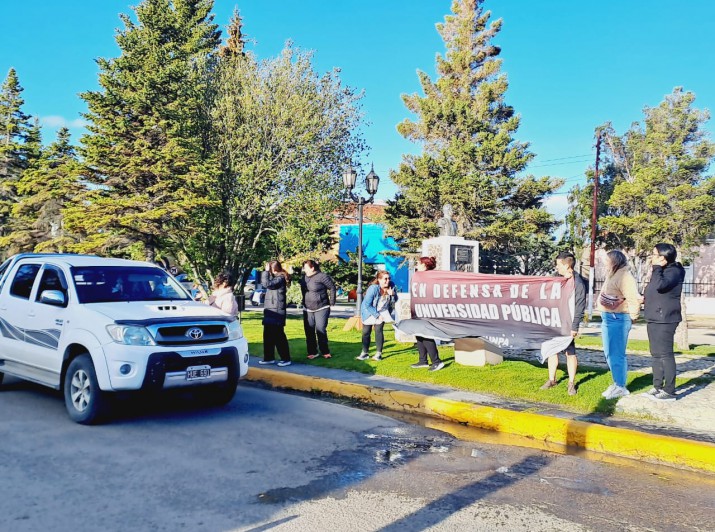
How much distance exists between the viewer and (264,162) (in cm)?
2295

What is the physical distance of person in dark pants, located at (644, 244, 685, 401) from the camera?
7.08 metres

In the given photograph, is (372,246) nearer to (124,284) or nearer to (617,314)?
(124,284)

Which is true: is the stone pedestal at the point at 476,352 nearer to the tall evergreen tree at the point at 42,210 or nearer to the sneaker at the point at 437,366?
the sneaker at the point at 437,366

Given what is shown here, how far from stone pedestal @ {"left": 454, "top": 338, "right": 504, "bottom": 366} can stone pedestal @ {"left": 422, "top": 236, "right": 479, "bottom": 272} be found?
2846 mm

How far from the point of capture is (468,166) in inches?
1325

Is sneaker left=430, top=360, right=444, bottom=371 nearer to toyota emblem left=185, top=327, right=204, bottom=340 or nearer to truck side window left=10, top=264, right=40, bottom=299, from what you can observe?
toyota emblem left=185, top=327, right=204, bottom=340

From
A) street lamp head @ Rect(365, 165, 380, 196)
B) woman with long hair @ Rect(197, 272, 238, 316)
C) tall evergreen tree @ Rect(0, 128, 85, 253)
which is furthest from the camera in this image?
tall evergreen tree @ Rect(0, 128, 85, 253)

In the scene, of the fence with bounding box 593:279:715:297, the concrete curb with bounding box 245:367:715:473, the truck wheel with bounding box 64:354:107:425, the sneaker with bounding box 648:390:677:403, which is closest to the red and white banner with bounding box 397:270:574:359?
the sneaker with bounding box 648:390:677:403

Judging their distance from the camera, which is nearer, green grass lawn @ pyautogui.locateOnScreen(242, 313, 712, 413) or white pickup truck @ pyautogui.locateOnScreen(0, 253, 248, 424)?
white pickup truck @ pyautogui.locateOnScreen(0, 253, 248, 424)

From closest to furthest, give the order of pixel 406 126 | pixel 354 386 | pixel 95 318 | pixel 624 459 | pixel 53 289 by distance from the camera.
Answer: pixel 624 459 → pixel 95 318 → pixel 53 289 → pixel 354 386 → pixel 406 126

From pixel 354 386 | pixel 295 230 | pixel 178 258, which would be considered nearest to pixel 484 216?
pixel 295 230

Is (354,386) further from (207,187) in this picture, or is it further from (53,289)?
(207,187)

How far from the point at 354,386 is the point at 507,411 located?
2.38m

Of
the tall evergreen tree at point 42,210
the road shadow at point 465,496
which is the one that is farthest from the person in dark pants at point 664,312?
the tall evergreen tree at point 42,210
